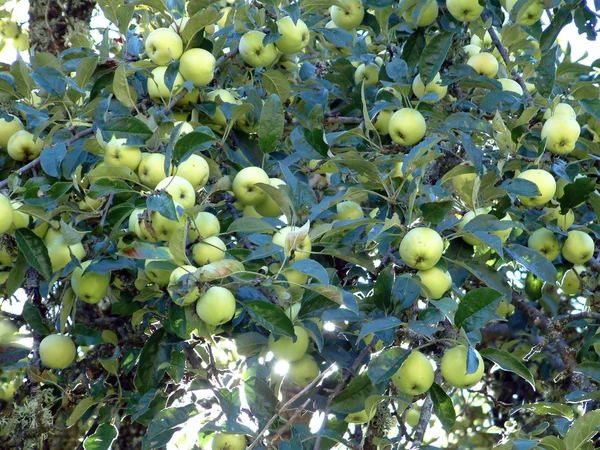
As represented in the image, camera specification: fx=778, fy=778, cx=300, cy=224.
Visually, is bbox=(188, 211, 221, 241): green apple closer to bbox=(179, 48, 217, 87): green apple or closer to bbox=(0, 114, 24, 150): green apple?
bbox=(179, 48, 217, 87): green apple

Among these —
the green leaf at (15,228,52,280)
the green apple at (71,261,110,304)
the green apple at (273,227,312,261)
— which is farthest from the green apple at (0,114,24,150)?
the green apple at (273,227,312,261)

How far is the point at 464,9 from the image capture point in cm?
229

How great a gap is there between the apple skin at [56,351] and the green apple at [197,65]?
79 centimetres

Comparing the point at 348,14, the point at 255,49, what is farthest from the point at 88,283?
the point at 348,14

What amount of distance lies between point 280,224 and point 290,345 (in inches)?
11.5

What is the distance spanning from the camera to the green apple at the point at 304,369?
78.4 inches

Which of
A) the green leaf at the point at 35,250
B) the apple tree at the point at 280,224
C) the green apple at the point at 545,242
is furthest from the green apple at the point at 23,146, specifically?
the green apple at the point at 545,242

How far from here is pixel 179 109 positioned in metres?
2.19

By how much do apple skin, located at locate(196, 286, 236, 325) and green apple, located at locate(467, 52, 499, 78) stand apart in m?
1.22

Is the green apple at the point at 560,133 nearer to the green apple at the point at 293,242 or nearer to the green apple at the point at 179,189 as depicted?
the green apple at the point at 293,242

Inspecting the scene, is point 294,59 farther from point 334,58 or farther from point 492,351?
point 492,351

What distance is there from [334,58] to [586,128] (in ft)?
3.03

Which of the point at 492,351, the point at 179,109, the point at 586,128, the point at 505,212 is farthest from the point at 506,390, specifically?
the point at 179,109

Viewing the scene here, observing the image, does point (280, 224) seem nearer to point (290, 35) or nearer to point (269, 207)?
point (269, 207)
